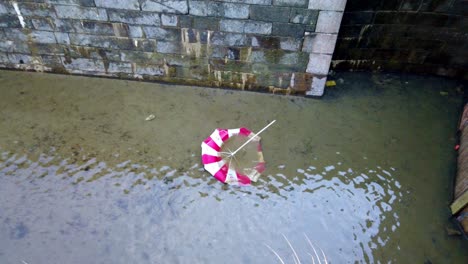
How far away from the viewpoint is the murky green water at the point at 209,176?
146 inches

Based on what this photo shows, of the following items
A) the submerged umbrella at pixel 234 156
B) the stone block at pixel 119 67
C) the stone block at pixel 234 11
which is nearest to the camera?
the submerged umbrella at pixel 234 156

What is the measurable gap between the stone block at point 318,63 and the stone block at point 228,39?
109cm

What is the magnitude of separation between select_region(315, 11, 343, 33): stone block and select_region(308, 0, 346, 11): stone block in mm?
60

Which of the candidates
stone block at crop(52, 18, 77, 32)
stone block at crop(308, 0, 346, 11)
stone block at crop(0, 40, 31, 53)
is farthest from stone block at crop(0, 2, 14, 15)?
stone block at crop(308, 0, 346, 11)

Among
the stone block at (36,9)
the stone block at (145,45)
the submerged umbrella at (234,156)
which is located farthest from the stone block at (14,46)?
the submerged umbrella at (234,156)

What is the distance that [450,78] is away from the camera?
606 centimetres

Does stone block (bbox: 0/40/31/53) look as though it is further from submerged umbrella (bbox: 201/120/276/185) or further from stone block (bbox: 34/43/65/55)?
submerged umbrella (bbox: 201/120/276/185)

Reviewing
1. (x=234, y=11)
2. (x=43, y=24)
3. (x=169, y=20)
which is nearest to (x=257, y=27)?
(x=234, y=11)

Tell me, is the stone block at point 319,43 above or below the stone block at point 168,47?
above

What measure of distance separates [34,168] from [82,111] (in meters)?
1.16

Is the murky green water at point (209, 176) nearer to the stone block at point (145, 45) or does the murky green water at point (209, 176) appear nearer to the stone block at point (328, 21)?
the stone block at point (145, 45)

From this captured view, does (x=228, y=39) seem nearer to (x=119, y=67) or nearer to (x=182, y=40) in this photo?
(x=182, y=40)

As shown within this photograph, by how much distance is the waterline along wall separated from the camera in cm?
454

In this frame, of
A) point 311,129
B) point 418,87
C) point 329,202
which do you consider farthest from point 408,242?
point 418,87
